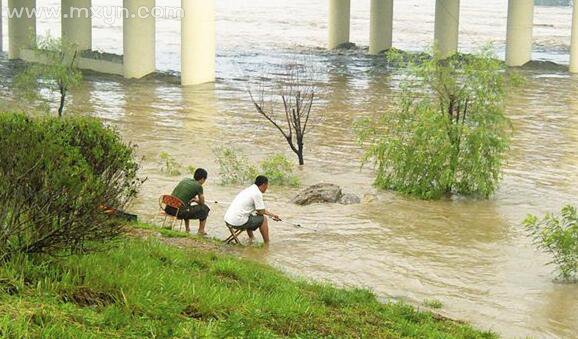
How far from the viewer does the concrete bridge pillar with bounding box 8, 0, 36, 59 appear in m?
49.5

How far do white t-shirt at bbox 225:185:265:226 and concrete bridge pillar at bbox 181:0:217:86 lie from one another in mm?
25374

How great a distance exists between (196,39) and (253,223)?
84.1 feet

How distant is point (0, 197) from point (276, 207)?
35.7 ft

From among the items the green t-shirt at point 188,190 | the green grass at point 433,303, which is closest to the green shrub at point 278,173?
the green t-shirt at point 188,190

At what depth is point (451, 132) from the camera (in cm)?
1922

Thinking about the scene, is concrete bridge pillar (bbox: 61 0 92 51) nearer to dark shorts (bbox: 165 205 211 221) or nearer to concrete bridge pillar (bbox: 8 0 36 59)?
concrete bridge pillar (bbox: 8 0 36 59)

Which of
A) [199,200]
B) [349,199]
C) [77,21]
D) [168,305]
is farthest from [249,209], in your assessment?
[77,21]

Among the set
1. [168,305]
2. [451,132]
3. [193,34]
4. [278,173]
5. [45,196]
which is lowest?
[278,173]

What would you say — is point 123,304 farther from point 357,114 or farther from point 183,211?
point 357,114

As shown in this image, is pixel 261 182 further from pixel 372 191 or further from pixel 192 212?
pixel 372 191

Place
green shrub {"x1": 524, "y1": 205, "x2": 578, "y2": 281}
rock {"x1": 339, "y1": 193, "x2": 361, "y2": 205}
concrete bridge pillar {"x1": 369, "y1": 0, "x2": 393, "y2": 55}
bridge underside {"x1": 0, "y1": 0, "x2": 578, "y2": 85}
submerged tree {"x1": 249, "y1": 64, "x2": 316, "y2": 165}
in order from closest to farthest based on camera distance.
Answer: green shrub {"x1": 524, "y1": 205, "x2": 578, "y2": 281} → rock {"x1": 339, "y1": 193, "x2": 361, "y2": 205} → submerged tree {"x1": 249, "y1": 64, "x2": 316, "y2": 165} → bridge underside {"x1": 0, "y1": 0, "x2": 578, "y2": 85} → concrete bridge pillar {"x1": 369, "y1": 0, "x2": 393, "y2": 55}

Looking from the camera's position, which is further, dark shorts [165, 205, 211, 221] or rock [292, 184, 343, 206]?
rock [292, 184, 343, 206]

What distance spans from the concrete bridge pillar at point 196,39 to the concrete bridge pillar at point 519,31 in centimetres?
1443

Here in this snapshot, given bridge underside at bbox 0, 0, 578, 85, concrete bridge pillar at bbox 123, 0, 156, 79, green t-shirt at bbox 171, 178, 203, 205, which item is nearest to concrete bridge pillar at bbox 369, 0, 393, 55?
bridge underside at bbox 0, 0, 578, 85
